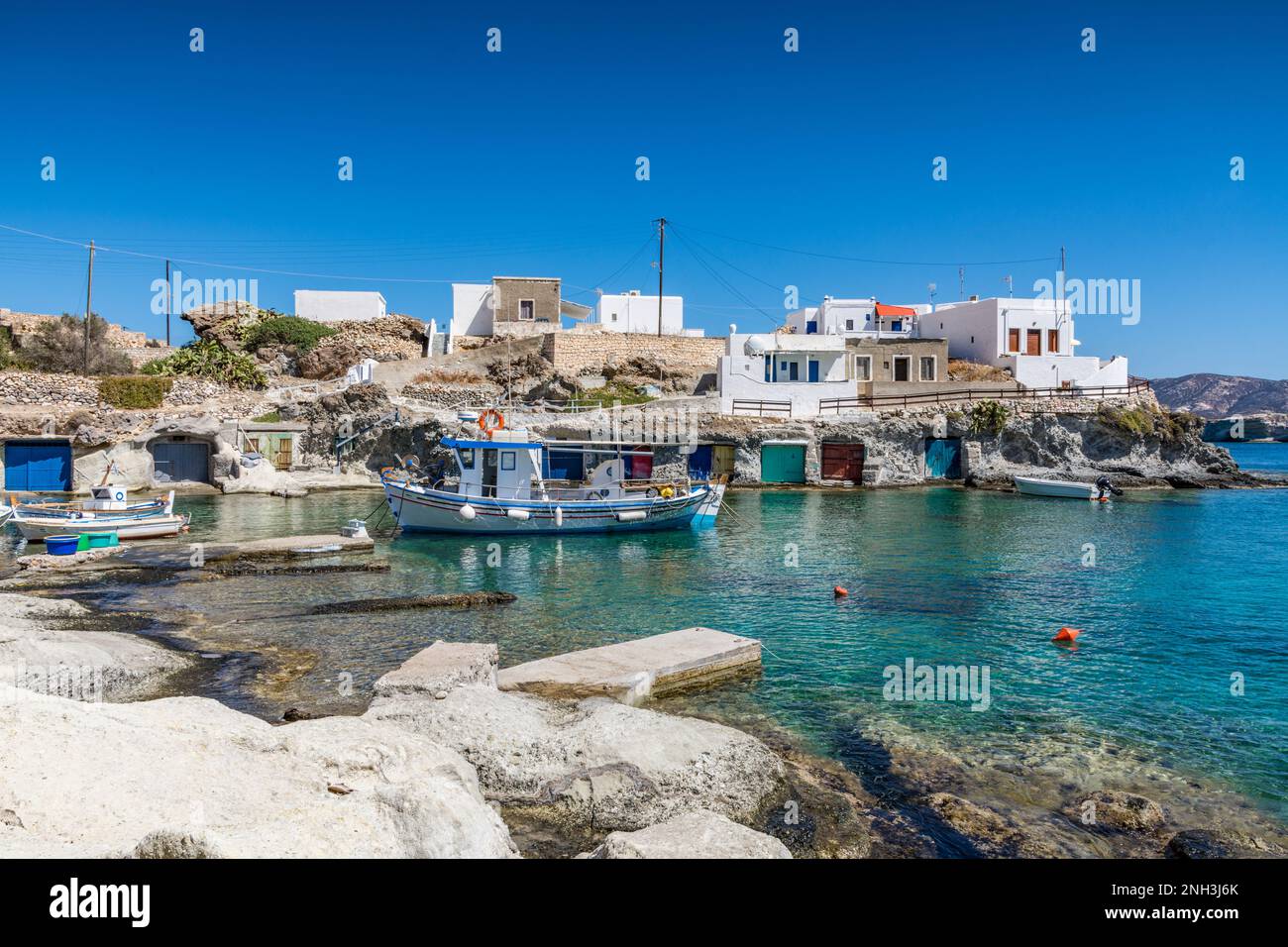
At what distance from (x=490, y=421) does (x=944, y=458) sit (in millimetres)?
30464

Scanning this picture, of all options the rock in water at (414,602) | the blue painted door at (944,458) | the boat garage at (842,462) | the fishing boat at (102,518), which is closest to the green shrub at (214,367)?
the fishing boat at (102,518)

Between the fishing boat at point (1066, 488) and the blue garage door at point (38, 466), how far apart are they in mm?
47015

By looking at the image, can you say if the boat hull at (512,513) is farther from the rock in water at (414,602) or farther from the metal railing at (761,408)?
the metal railing at (761,408)

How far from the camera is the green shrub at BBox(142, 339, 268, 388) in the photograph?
155 feet

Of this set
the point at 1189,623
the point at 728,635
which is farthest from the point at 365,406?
the point at 1189,623

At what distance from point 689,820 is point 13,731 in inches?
194

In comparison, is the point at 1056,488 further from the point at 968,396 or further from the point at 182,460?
the point at 182,460

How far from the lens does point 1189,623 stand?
51.2 feet

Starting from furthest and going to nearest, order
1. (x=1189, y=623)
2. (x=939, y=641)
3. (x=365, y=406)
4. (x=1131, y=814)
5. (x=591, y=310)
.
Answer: (x=591, y=310), (x=365, y=406), (x=1189, y=623), (x=939, y=641), (x=1131, y=814)

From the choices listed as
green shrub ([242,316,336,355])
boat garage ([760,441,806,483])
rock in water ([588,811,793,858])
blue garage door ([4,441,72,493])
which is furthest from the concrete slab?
green shrub ([242,316,336,355])

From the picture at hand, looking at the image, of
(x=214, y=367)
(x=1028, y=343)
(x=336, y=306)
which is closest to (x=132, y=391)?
(x=214, y=367)

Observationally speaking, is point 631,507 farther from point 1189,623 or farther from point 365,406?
point 365,406

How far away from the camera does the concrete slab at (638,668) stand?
33.8ft
